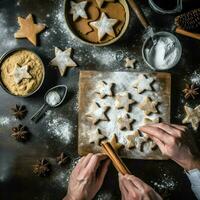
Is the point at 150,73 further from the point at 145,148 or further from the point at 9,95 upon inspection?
the point at 9,95

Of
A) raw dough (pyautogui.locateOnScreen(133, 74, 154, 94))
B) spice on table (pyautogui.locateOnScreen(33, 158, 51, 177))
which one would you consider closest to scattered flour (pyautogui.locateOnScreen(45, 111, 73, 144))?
spice on table (pyautogui.locateOnScreen(33, 158, 51, 177))

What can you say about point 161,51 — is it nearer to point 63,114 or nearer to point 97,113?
point 97,113

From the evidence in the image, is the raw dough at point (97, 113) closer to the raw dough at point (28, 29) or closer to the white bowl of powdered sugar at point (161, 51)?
the white bowl of powdered sugar at point (161, 51)

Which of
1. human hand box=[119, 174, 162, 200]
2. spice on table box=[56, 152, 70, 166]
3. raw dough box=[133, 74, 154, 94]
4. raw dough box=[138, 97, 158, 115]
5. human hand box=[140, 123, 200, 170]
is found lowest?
human hand box=[119, 174, 162, 200]

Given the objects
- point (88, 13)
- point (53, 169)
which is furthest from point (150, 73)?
point (53, 169)

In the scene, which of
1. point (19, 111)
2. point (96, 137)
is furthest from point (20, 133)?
point (96, 137)

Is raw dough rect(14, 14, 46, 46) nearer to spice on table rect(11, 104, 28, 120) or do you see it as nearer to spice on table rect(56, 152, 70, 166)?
spice on table rect(11, 104, 28, 120)
